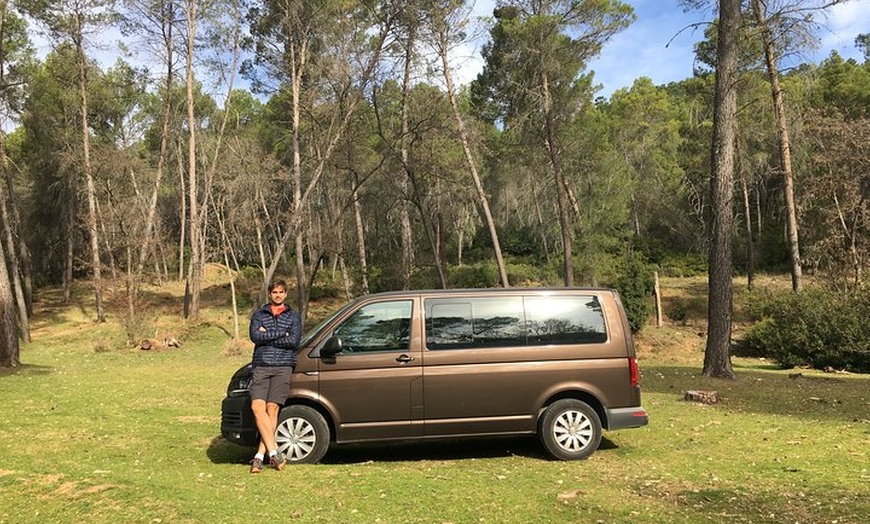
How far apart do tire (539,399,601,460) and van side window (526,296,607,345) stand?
642 mm

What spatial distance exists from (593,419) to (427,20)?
62.1 feet

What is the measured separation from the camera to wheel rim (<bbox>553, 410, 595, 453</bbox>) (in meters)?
6.11

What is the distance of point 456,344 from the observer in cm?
614

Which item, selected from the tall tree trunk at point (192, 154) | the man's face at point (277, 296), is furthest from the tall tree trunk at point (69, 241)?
the man's face at point (277, 296)

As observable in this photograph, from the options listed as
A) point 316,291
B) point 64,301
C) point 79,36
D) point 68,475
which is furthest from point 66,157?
point 68,475

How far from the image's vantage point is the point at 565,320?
634 centimetres

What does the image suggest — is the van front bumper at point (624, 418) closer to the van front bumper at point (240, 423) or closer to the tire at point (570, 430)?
the tire at point (570, 430)

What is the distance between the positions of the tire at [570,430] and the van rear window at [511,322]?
0.66 m

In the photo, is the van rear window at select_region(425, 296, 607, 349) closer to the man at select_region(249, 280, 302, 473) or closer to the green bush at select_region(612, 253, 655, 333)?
the man at select_region(249, 280, 302, 473)

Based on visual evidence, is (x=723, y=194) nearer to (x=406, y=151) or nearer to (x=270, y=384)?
(x=270, y=384)

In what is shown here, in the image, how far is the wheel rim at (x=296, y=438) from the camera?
5914mm

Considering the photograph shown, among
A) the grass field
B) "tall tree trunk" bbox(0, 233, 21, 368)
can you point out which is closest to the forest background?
"tall tree trunk" bbox(0, 233, 21, 368)

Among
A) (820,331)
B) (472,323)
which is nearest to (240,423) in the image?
(472,323)

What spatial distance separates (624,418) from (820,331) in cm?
1290
